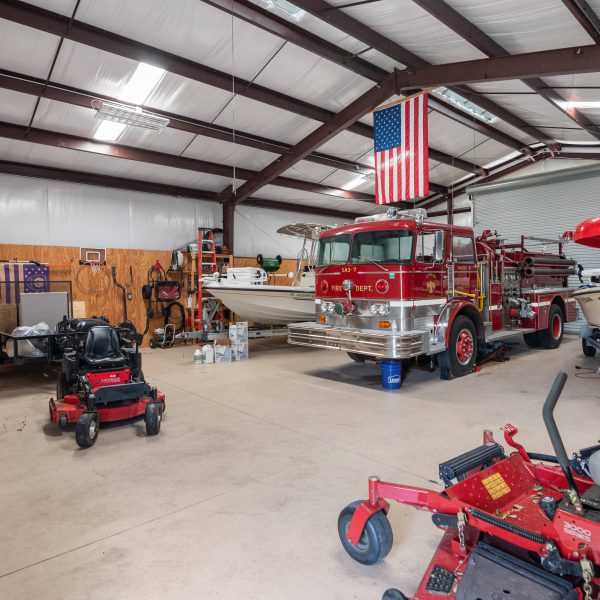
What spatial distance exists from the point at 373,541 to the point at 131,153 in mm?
9712

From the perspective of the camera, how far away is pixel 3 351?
624 centimetres

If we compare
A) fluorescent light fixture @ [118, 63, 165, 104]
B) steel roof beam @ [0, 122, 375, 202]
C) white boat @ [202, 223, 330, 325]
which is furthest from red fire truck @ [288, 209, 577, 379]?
steel roof beam @ [0, 122, 375, 202]

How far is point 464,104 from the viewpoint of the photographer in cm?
951

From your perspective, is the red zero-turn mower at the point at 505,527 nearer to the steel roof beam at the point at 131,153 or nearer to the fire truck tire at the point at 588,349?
the fire truck tire at the point at 588,349

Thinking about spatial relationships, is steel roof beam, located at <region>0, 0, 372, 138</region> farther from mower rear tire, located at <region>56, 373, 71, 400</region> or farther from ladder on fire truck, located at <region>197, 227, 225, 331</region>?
mower rear tire, located at <region>56, 373, 71, 400</region>

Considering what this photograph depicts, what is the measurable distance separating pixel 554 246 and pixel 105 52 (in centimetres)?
1193

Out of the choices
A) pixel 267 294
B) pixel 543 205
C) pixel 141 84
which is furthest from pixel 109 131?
pixel 543 205

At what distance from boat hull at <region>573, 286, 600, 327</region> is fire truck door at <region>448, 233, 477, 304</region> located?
4.68 feet

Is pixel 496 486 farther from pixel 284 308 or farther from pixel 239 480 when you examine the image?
pixel 284 308

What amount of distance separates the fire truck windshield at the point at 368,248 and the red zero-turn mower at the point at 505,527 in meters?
3.71

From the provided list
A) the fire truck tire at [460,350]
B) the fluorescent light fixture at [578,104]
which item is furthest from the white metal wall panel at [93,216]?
the fluorescent light fixture at [578,104]

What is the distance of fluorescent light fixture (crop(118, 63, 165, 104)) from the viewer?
289 inches

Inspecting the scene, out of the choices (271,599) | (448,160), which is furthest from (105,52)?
(448,160)

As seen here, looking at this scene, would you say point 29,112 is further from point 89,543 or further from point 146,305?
point 89,543
